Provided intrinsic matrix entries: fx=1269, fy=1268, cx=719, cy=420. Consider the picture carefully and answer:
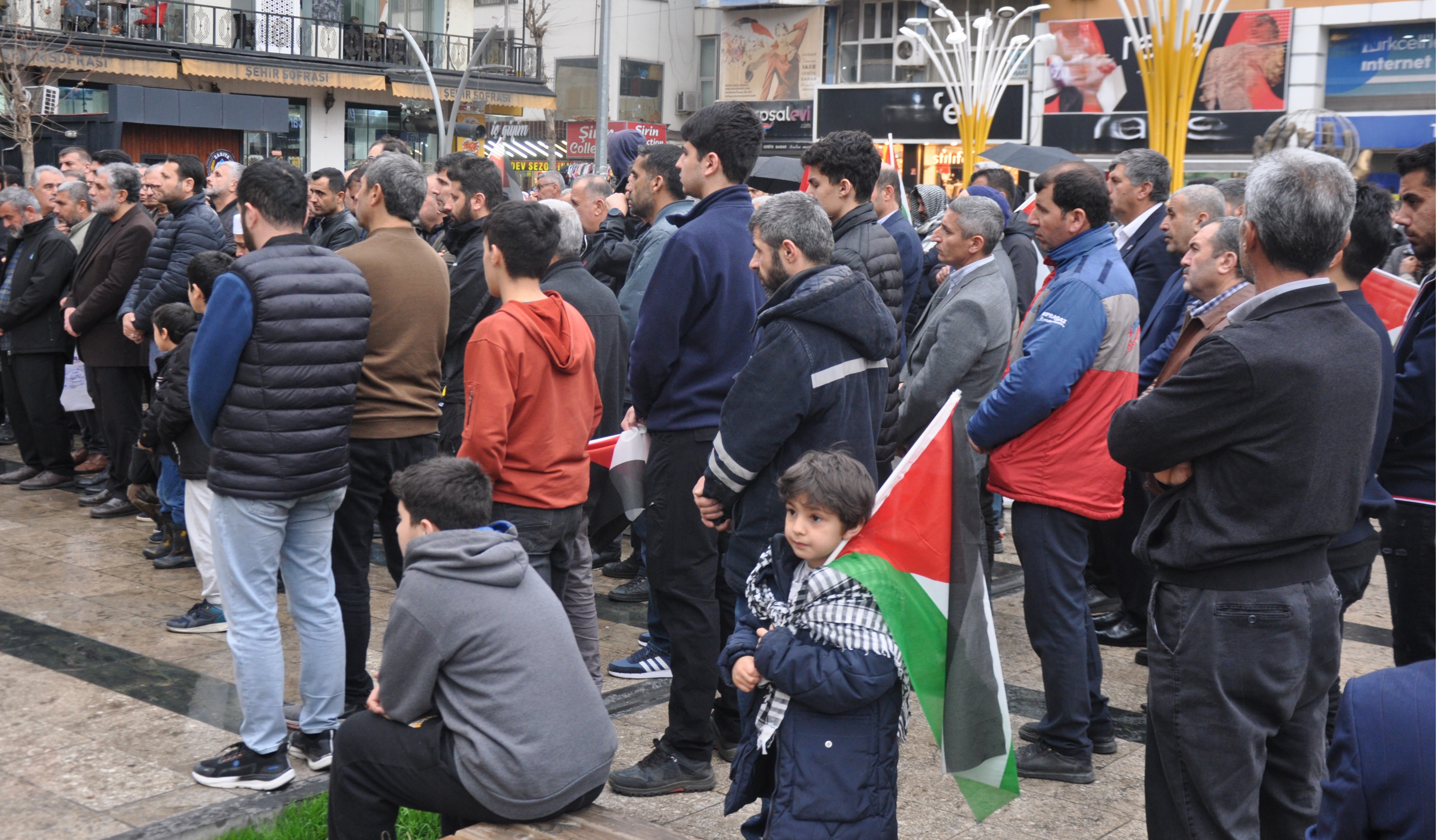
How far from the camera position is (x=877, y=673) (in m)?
3.20

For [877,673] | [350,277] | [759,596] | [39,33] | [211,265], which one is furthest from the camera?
[39,33]

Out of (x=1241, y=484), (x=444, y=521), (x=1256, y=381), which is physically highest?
(x=1256, y=381)

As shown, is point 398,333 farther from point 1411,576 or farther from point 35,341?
point 35,341

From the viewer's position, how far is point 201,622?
6.11 meters

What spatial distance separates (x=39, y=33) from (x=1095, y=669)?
26.5 meters

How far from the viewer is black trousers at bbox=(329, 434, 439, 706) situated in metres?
4.90

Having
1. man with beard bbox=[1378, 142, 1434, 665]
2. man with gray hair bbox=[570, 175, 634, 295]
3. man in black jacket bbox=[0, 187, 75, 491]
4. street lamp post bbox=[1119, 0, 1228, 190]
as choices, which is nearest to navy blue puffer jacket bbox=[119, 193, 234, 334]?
man in black jacket bbox=[0, 187, 75, 491]

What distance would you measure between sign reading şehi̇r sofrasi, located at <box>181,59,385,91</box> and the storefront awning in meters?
0.83

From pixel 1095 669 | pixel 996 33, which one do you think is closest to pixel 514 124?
pixel 996 33

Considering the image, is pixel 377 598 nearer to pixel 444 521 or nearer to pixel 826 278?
pixel 444 521

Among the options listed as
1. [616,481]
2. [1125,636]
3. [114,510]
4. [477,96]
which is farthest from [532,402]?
[477,96]

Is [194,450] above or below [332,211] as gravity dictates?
below

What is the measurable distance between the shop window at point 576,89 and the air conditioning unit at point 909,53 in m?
12.4

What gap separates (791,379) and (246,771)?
233cm
